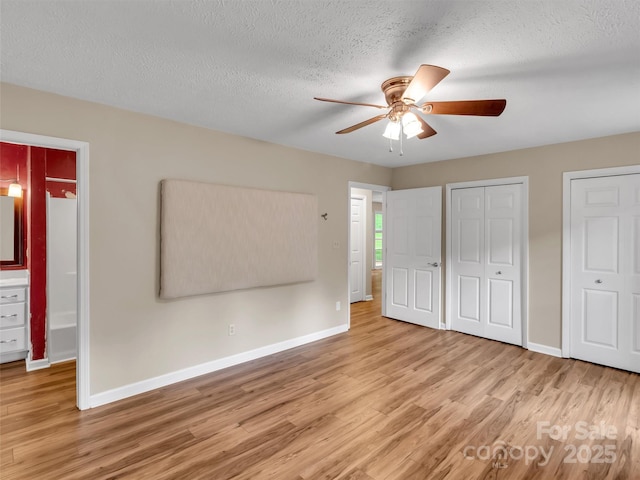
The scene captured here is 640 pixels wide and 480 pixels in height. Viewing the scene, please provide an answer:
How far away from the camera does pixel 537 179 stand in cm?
392

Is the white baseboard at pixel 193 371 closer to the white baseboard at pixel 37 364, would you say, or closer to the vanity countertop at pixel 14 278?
the white baseboard at pixel 37 364

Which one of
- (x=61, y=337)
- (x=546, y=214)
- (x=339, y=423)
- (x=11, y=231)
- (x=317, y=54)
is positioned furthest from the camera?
(x=546, y=214)

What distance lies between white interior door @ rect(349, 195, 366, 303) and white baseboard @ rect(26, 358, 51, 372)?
15.1 feet

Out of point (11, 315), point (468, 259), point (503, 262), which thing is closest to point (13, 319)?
point (11, 315)

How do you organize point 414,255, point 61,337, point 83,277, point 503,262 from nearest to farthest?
point 83,277
point 61,337
point 503,262
point 414,255

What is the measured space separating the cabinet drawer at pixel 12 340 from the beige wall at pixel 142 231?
1575 mm

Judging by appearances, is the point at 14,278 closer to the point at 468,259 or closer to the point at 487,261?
the point at 468,259

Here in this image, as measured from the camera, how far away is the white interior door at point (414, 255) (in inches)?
189

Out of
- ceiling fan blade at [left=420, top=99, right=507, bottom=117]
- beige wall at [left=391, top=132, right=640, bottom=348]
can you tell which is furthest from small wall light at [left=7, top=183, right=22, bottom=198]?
beige wall at [left=391, top=132, right=640, bottom=348]

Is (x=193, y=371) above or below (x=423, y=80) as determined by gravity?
below

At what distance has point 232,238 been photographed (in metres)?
3.42

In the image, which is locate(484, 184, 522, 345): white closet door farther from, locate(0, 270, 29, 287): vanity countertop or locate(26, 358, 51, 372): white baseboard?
locate(0, 270, 29, 287): vanity countertop

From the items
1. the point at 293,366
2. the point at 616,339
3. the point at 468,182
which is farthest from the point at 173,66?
the point at 616,339

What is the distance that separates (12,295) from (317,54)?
3.91 meters
